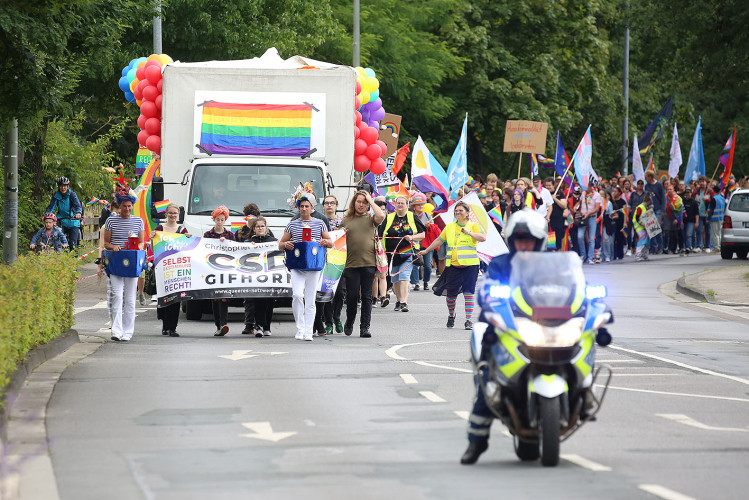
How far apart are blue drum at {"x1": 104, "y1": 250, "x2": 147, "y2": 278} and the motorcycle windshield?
9236 mm

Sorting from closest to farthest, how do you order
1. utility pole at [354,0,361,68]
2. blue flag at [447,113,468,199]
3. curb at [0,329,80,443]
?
curb at [0,329,80,443]
blue flag at [447,113,468,199]
utility pole at [354,0,361,68]

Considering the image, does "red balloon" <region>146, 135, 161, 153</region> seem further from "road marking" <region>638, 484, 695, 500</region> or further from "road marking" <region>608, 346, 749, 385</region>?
"road marking" <region>638, 484, 695, 500</region>

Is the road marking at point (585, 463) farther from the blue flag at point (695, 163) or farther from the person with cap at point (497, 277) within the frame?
the blue flag at point (695, 163)

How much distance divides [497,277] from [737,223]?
28.0 m

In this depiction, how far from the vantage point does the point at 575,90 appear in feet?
188

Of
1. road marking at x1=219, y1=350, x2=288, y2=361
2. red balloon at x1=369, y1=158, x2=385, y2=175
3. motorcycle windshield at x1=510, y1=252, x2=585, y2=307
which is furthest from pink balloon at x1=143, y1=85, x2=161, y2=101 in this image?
motorcycle windshield at x1=510, y1=252, x2=585, y2=307

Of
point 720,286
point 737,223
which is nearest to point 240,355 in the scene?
point 720,286

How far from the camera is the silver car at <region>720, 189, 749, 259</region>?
3556 cm

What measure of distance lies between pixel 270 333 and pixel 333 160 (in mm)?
3601

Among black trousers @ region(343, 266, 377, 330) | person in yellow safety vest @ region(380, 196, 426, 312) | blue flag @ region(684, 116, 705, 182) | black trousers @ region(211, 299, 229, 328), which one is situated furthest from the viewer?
blue flag @ region(684, 116, 705, 182)

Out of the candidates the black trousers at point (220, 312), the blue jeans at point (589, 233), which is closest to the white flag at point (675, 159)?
the blue jeans at point (589, 233)

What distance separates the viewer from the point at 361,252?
17844 mm

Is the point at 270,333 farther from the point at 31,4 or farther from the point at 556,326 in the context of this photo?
the point at 556,326

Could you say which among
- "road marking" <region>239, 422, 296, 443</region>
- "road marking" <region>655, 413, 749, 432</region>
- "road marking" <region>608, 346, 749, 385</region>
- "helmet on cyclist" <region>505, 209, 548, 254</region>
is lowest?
"road marking" <region>608, 346, 749, 385</region>
